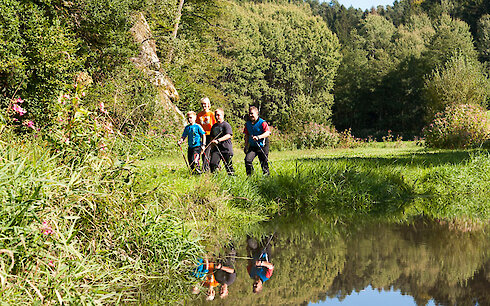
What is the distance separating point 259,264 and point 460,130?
1946cm

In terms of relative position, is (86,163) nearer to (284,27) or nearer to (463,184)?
(463,184)

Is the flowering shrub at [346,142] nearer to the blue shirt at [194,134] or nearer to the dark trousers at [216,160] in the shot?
the dark trousers at [216,160]

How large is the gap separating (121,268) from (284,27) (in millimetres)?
62618

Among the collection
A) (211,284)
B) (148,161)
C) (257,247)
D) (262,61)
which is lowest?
(148,161)

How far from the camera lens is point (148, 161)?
1967 cm

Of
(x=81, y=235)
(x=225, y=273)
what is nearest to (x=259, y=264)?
(x=225, y=273)

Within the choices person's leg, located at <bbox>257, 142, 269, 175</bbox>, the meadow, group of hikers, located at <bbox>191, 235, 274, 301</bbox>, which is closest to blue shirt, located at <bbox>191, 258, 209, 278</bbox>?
group of hikers, located at <bbox>191, 235, 274, 301</bbox>

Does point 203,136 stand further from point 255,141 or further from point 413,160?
point 413,160

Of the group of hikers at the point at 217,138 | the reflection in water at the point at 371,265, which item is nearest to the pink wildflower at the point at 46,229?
the reflection in water at the point at 371,265

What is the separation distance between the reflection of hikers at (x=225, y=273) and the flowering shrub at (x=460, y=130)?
18708 mm

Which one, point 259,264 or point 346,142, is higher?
point 259,264

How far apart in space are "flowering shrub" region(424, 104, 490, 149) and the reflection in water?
15.9 metres

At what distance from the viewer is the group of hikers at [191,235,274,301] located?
5.42 metres

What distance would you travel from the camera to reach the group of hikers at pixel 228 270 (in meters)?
5.42
